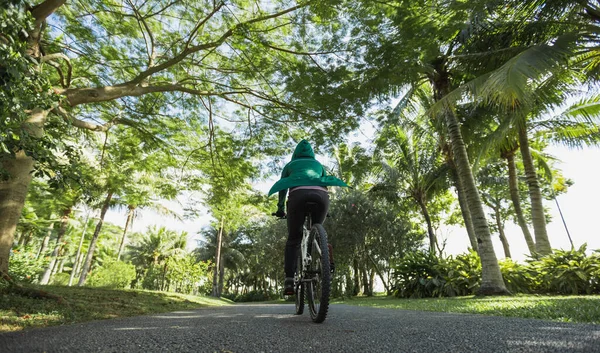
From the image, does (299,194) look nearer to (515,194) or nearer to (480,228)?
(480,228)

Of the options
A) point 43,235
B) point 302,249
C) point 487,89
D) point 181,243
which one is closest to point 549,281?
point 487,89

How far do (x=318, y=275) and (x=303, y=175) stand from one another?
1113 mm

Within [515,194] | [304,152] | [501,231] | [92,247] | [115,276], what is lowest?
[115,276]

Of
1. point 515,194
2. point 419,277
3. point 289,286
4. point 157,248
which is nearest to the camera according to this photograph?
point 289,286

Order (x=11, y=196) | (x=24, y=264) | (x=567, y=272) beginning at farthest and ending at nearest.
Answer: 1. (x=24, y=264)
2. (x=567, y=272)
3. (x=11, y=196)

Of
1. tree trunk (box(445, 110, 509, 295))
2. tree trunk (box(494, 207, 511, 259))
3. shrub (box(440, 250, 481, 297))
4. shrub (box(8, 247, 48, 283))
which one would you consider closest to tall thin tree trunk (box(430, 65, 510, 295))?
tree trunk (box(445, 110, 509, 295))

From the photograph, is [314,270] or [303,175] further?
[303,175]

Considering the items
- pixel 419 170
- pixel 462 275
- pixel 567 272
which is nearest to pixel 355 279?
pixel 419 170

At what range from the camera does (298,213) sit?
3.55m

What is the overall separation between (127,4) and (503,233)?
29344mm

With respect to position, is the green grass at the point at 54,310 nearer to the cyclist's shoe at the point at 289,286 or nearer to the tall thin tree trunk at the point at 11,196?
the tall thin tree trunk at the point at 11,196

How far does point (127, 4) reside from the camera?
6051 mm

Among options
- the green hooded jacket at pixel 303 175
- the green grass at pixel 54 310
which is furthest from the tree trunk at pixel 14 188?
the green hooded jacket at pixel 303 175

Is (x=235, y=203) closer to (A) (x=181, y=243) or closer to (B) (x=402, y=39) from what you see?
(B) (x=402, y=39)
